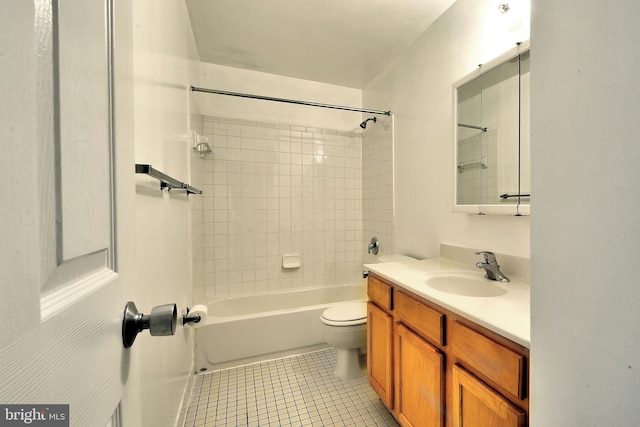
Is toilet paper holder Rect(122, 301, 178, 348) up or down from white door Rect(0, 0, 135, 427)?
down

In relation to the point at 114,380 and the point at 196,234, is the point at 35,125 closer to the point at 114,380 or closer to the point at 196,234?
the point at 114,380

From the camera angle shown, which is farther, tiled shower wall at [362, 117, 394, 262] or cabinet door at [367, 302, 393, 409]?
tiled shower wall at [362, 117, 394, 262]

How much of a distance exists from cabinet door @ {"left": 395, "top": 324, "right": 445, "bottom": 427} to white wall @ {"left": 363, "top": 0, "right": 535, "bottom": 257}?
2.13ft

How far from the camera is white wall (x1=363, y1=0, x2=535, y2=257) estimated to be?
1.32 meters

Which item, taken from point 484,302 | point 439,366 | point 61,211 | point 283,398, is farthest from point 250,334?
point 61,211

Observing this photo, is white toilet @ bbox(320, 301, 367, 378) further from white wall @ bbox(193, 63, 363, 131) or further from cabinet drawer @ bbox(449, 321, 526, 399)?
white wall @ bbox(193, 63, 363, 131)

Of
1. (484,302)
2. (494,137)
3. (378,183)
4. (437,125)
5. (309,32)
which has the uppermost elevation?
(309,32)

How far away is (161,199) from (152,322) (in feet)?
2.65

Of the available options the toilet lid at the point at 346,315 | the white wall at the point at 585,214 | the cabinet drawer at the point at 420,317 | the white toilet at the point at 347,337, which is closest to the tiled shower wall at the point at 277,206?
the toilet lid at the point at 346,315

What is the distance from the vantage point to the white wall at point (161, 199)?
85 cm

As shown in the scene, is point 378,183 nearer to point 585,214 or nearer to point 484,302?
point 484,302

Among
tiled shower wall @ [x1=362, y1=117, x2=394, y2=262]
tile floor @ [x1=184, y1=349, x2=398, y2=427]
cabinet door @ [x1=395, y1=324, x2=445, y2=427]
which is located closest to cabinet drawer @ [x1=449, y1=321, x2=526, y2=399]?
cabinet door @ [x1=395, y1=324, x2=445, y2=427]

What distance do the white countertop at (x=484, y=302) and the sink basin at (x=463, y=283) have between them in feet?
0.10

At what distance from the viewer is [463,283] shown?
1.32 m
